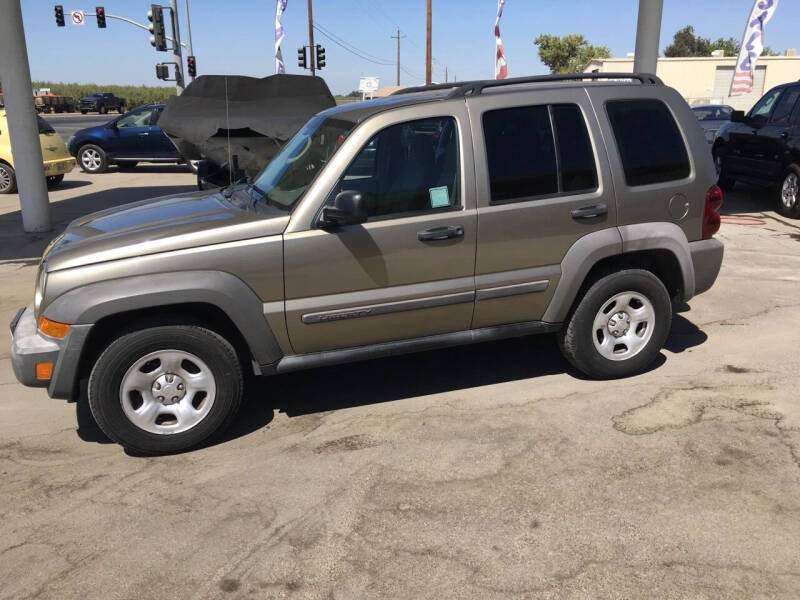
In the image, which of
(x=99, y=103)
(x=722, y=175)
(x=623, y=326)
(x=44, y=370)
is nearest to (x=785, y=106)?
(x=722, y=175)

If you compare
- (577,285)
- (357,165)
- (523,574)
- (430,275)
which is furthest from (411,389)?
(523,574)

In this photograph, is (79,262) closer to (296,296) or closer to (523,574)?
(296,296)

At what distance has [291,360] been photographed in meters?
4.05

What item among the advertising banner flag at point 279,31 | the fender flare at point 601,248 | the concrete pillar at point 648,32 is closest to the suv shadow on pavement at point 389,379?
the fender flare at point 601,248

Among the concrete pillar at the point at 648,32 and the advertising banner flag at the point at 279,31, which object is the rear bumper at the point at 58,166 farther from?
the advertising banner flag at the point at 279,31

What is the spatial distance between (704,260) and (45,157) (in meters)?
13.4

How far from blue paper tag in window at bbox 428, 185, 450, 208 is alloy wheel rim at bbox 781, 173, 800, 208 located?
8479 millimetres

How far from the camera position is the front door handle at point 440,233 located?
4059mm

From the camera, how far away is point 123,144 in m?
17.6

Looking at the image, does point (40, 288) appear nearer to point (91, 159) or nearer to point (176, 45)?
point (91, 159)

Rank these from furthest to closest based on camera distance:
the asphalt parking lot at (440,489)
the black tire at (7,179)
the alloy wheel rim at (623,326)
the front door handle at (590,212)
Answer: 1. the black tire at (7,179)
2. the alloy wheel rim at (623,326)
3. the front door handle at (590,212)
4. the asphalt parking lot at (440,489)

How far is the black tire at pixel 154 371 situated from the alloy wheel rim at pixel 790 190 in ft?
31.7

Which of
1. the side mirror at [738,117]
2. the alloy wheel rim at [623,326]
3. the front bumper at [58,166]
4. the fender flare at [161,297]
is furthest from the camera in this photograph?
the front bumper at [58,166]

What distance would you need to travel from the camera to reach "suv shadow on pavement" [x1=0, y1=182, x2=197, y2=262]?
918 cm
